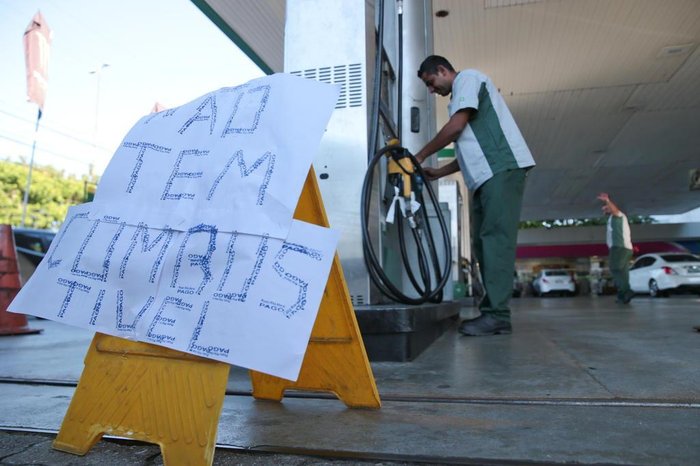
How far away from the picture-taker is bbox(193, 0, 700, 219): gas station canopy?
25.2 ft

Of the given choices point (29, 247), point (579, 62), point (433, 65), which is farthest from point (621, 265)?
point (29, 247)

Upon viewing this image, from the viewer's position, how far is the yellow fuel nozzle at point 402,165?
9.80ft

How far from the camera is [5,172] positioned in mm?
29281

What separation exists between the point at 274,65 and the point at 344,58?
6.83 metres

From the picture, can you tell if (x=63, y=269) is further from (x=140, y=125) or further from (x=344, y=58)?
(x=344, y=58)

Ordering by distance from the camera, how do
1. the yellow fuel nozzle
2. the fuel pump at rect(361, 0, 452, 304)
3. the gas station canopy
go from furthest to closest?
the gas station canopy
the yellow fuel nozzle
the fuel pump at rect(361, 0, 452, 304)

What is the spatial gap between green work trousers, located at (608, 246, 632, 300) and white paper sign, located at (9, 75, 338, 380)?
818 cm

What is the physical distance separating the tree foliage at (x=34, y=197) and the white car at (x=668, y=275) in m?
29.1

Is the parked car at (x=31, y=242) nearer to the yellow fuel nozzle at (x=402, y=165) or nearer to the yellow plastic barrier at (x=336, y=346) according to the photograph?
the yellow fuel nozzle at (x=402, y=165)

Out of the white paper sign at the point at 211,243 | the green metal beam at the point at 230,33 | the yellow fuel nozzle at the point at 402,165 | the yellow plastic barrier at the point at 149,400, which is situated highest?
the green metal beam at the point at 230,33

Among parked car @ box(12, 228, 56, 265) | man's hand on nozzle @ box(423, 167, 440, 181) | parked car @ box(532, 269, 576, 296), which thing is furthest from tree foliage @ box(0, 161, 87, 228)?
man's hand on nozzle @ box(423, 167, 440, 181)

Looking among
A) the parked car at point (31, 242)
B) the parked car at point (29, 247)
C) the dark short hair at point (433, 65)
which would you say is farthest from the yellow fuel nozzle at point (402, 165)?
the parked car at point (31, 242)

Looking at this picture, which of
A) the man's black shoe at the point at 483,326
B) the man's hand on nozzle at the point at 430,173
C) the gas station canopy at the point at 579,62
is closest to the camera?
the man's black shoe at the point at 483,326

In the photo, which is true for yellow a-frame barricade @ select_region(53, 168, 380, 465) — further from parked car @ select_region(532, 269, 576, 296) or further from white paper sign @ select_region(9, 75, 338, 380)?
parked car @ select_region(532, 269, 576, 296)
